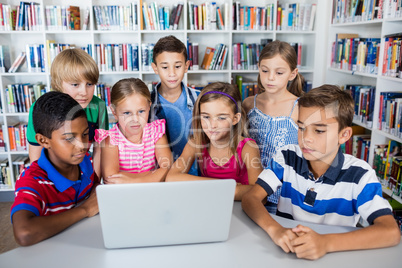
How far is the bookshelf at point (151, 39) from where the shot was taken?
350 cm

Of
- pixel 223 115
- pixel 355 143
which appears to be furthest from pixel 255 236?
pixel 355 143

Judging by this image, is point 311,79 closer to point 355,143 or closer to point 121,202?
point 355,143

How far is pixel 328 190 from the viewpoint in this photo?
4.11ft

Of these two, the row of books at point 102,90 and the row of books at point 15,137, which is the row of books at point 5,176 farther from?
the row of books at point 102,90

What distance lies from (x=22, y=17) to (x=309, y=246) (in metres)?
3.47

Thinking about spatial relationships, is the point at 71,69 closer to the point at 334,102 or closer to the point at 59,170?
the point at 59,170

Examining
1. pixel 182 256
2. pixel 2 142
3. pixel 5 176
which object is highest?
pixel 182 256

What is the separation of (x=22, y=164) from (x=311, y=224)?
327 centimetres

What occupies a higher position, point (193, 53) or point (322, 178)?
point (193, 53)

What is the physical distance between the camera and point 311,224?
116cm

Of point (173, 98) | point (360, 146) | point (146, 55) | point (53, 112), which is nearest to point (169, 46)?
point (173, 98)

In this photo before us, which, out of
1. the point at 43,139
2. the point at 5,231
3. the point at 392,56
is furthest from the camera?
the point at 5,231

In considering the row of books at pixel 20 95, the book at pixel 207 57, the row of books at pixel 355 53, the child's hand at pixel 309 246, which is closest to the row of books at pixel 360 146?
the row of books at pixel 355 53

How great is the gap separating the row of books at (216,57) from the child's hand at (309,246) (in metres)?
2.93
